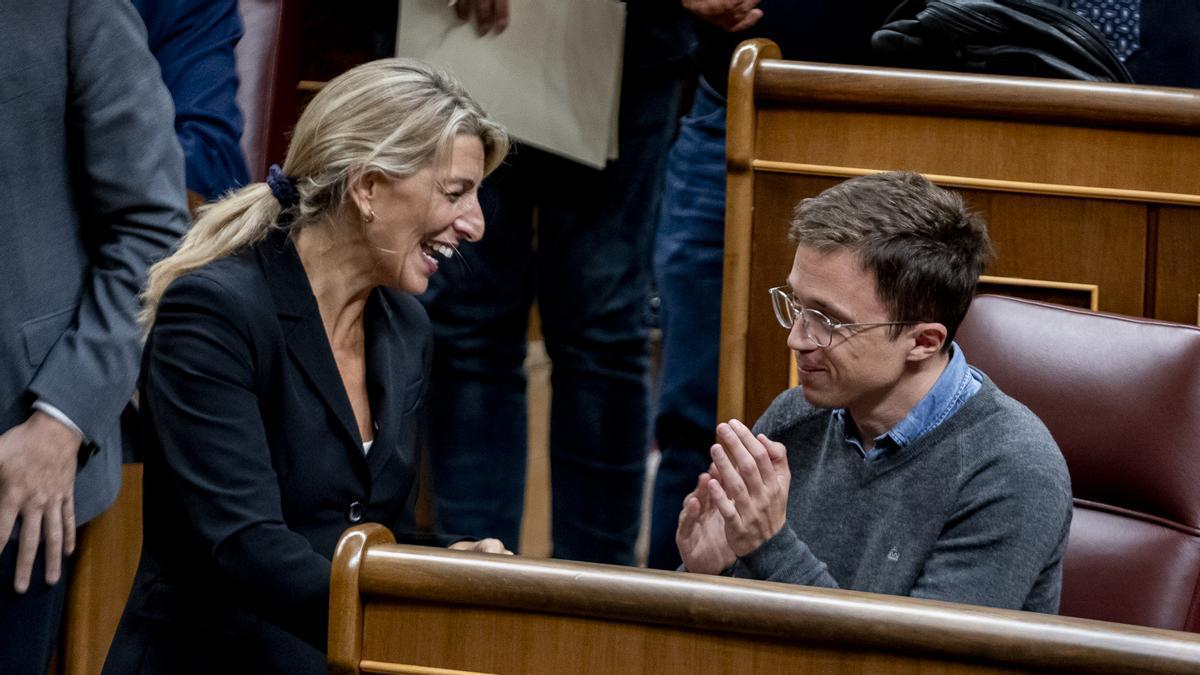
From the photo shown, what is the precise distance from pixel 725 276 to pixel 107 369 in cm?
64

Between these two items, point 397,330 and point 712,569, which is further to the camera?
point 397,330

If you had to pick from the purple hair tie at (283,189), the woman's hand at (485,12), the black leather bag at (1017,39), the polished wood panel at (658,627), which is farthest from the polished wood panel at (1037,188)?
the polished wood panel at (658,627)

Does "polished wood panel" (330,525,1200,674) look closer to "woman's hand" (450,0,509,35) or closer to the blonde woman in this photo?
the blonde woman

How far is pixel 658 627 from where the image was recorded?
1001 millimetres

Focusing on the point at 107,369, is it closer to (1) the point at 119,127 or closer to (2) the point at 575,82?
(1) the point at 119,127

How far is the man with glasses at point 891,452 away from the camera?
1.25m

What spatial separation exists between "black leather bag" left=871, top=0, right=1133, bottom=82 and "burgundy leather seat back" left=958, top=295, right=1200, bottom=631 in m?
0.37

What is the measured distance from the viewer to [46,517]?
140 centimetres

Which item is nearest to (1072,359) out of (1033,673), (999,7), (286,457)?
(999,7)

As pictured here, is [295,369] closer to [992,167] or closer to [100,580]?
[100,580]

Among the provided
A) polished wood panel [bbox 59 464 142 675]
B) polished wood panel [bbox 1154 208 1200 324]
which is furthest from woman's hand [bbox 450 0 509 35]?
polished wood panel [bbox 1154 208 1200 324]

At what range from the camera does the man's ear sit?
134cm

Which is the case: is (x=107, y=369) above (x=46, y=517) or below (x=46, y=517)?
above

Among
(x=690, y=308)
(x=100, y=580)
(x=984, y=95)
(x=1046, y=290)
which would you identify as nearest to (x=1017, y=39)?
(x=984, y=95)
